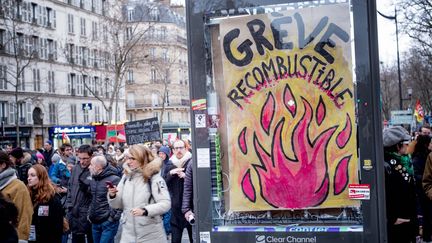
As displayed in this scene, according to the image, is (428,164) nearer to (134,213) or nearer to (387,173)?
(387,173)

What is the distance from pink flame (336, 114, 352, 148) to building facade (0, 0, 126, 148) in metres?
43.4

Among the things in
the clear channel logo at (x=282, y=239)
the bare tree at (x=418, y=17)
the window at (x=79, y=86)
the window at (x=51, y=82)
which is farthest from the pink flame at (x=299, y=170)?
the window at (x=79, y=86)

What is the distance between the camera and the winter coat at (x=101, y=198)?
27.3 ft

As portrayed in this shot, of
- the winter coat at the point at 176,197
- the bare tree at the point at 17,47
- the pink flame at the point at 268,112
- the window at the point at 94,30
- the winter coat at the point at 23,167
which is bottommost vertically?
the winter coat at the point at 176,197

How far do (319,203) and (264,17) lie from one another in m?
1.45

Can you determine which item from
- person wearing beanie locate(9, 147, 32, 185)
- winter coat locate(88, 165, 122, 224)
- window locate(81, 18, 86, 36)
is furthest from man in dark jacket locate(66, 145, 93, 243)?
window locate(81, 18, 86, 36)

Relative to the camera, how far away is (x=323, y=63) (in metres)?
4.71

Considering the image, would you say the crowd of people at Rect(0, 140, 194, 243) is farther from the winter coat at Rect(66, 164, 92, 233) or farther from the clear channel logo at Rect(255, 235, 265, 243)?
the clear channel logo at Rect(255, 235, 265, 243)

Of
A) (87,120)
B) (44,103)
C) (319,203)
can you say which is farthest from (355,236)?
(87,120)

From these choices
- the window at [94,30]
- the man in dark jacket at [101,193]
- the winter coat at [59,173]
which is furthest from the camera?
the window at [94,30]

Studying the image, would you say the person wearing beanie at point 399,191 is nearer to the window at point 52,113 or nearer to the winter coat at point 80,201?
the winter coat at point 80,201

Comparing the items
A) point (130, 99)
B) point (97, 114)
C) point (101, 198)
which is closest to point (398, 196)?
point (101, 198)

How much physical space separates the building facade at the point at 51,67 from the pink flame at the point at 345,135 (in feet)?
142

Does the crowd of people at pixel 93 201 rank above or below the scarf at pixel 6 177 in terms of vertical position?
below
